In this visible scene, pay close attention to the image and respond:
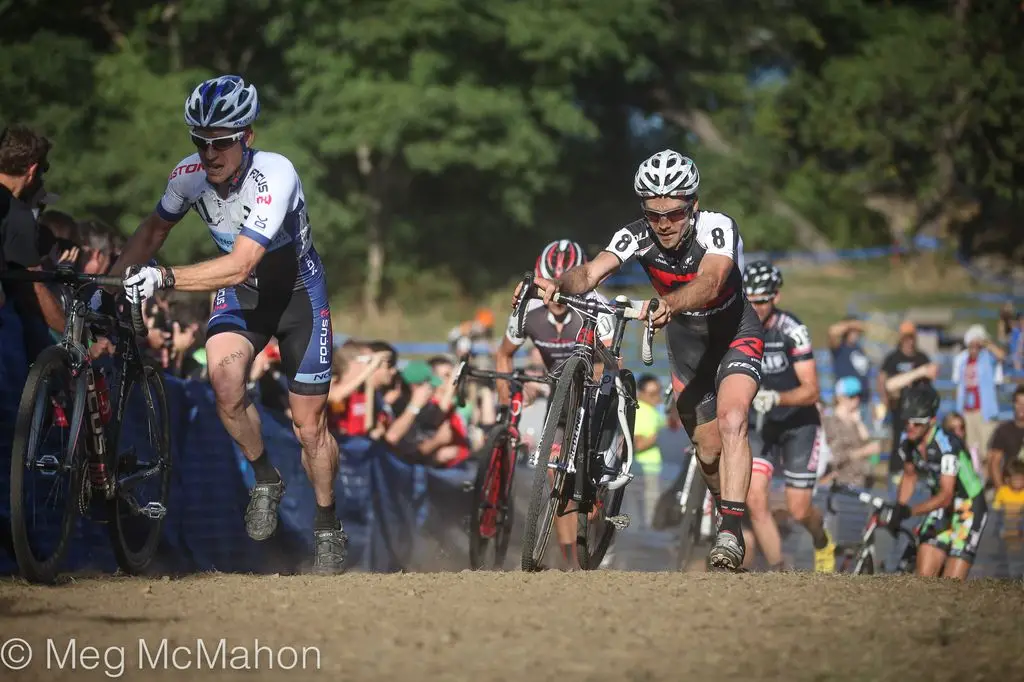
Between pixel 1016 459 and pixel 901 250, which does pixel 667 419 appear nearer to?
pixel 1016 459

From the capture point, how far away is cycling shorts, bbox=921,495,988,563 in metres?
13.3

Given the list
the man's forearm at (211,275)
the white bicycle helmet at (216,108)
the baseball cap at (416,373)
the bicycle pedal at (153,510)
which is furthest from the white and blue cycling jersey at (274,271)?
the baseball cap at (416,373)

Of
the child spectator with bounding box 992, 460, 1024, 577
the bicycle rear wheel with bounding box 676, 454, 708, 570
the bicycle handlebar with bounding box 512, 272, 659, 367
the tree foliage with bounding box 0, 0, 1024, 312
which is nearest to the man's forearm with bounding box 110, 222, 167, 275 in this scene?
the bicycle handlebar with bounding box 512, 272, 659, 367

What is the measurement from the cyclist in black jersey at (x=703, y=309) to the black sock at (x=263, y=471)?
1858 millimetres

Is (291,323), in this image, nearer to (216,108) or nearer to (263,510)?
(263,510)

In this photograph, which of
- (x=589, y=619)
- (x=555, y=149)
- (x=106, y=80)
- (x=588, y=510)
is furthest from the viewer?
(x=555, y=149)

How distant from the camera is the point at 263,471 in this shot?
865 cm

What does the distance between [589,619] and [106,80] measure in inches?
1190

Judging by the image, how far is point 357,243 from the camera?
1500 inches

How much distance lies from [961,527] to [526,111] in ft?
85.2

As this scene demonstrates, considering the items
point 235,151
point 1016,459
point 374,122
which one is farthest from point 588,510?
point 374,122

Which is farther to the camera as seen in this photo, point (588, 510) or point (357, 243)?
point (357, 243)

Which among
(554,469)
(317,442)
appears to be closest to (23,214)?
(317,442)

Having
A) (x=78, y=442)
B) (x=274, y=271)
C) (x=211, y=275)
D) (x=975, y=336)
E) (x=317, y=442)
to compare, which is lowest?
(x=78, y=442)
